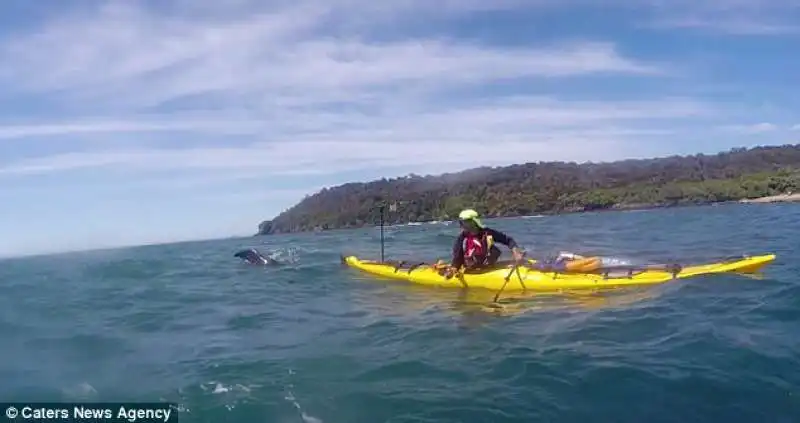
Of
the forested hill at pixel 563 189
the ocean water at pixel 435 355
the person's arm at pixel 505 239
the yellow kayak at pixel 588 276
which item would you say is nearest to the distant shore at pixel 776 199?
the forested hill at pixel 563 189

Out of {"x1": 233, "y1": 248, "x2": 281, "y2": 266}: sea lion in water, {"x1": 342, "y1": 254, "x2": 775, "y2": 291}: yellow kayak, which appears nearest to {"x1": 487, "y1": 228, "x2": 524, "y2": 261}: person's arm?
{"x1": 342, "y1": 254, "x2": 775, "y2": 291}: yellow kayak

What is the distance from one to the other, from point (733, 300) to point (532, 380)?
20.0 ft

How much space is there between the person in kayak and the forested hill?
99178 millimetres

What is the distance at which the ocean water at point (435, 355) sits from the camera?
7.32 metres

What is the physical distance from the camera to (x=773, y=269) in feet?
50.8

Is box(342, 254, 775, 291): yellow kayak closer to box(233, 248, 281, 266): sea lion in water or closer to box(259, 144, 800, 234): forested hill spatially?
box(233, 248, 281, 266): sea lion in water

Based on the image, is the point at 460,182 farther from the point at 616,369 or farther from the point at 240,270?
the point at 616,369

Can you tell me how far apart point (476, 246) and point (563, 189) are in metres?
131

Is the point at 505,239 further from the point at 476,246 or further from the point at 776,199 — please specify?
the point at 776,199

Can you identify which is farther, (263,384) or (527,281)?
(527,281)

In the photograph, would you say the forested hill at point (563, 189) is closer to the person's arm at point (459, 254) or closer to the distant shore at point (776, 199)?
the distant shore at point (776, 199)

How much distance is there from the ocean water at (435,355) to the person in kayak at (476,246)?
0.91 meters

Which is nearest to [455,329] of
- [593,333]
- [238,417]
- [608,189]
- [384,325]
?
[384,325]

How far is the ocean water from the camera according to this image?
7324 mm
